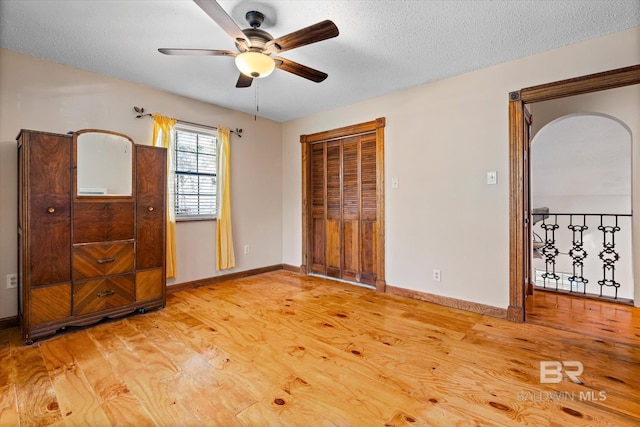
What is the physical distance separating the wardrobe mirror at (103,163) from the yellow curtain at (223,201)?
4.13 feet

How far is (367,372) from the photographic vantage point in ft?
6.26

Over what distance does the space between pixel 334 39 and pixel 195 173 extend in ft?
7.93

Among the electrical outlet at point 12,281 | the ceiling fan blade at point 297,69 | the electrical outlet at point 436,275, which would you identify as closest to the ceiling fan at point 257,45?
the ceiling fan blade at point 297,69

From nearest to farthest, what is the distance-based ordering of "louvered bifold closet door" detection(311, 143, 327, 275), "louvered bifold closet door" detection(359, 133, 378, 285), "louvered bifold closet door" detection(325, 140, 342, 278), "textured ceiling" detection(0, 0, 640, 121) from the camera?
"textured ceiling" detection(0, 0, 640, 121) → "louvered bifold closet door" detection(359, 133, 378, 285) → "louvered bifold closet door" detection(325, 140, 342, 278) → "louvered bifold closet door" detection(311, 143, 327, 275)

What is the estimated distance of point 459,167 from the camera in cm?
311

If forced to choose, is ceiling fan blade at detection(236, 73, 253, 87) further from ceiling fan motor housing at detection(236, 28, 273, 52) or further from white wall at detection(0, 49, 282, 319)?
white wall at detection(0, 49, 282, 319)

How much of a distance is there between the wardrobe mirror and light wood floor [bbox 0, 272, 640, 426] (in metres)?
1.23

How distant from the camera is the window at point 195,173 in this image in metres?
3.72

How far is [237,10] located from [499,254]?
3.03 metres

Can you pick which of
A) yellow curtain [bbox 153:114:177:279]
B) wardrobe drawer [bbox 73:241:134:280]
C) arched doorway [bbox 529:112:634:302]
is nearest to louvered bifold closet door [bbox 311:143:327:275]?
yellow curtain [bbox 153:114:177:279]

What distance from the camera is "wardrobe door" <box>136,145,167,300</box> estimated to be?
291 cm

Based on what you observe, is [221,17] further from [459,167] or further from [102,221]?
[459,167]

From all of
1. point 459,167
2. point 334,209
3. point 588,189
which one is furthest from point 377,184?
point 588,189

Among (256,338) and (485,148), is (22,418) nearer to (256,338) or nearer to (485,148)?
(256,338)
